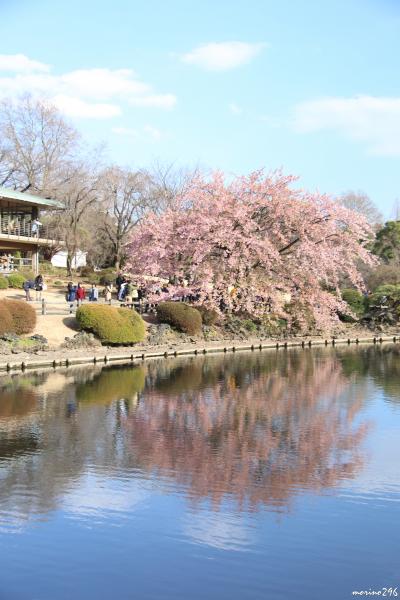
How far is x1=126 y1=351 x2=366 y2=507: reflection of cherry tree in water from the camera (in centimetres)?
1427

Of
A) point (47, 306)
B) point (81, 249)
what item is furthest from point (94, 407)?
point (81, 249)

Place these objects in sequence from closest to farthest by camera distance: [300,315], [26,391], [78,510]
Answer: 1. [78,510]
2. [26,391]
3. [300,315]

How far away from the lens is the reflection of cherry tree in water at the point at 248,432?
14.3 meters

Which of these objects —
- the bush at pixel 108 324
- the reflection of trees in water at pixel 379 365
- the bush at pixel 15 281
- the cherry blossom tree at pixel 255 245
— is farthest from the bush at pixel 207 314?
the bush at pixel 15 281

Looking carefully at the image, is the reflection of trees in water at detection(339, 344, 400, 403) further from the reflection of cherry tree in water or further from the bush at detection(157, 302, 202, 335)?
the bush at detection(157, 302, 202, 335)

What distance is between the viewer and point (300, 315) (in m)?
42.5

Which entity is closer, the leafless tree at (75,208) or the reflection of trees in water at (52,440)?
the reflection of trees in water at (52,440)

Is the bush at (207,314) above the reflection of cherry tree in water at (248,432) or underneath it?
above

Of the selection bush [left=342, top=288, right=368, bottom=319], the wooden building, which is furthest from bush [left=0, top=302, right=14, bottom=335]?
bush [left=342, top=288, right=368, bottom=319]

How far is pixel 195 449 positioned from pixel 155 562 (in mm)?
6287

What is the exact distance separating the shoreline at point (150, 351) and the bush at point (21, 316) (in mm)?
1969

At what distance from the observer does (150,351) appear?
34.2 metres

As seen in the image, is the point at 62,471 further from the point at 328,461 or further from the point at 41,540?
the point at 328,461

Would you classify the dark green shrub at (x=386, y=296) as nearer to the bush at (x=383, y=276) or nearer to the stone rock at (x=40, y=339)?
the bush at (x=383, y=276)
